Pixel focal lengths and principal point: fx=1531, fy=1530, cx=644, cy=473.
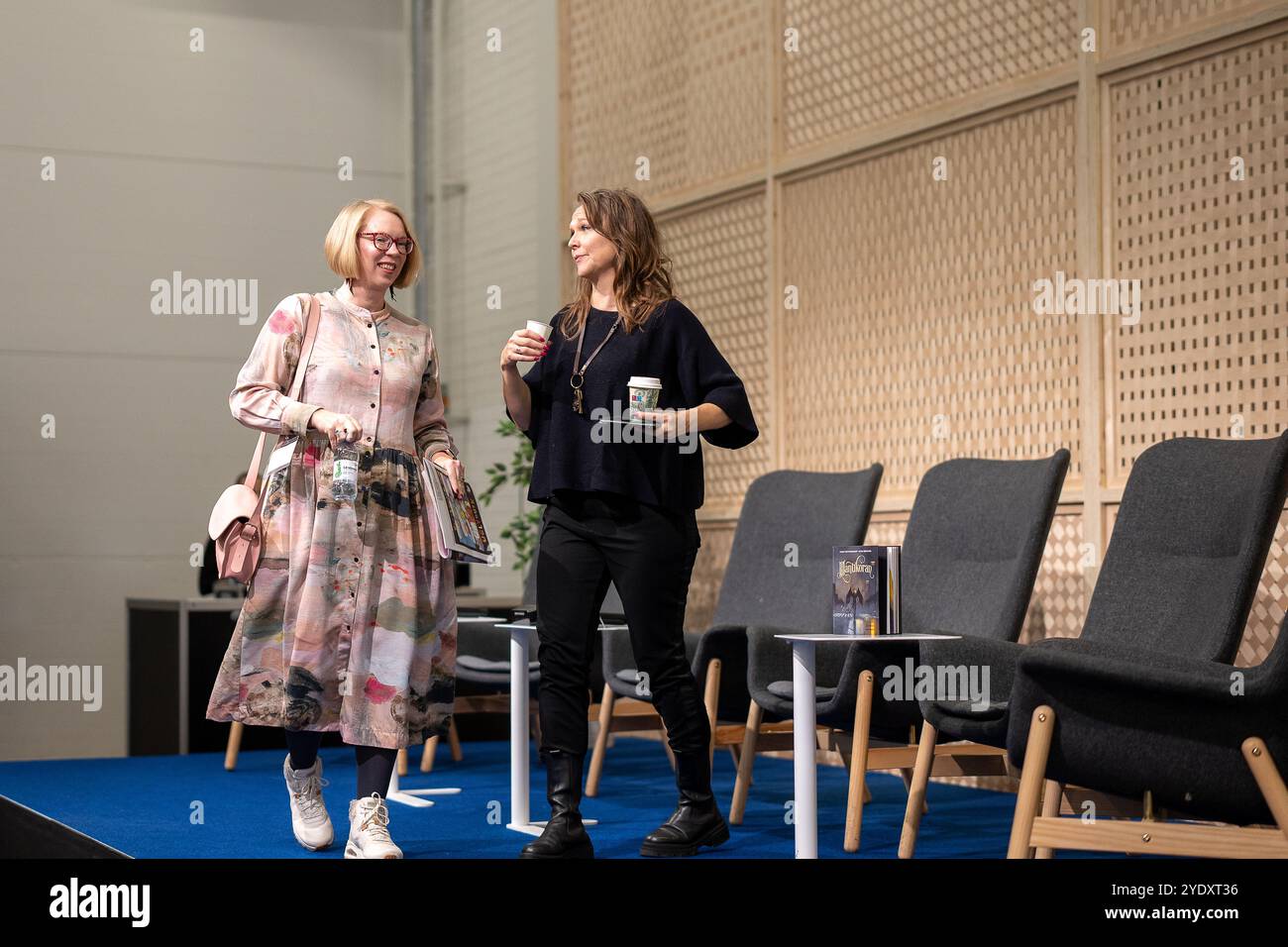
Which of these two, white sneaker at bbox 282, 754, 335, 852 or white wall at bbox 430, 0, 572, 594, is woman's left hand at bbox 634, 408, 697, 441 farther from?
white wall at bbox 430, 0, 572, 594

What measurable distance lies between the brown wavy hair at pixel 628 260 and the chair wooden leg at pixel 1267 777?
1.52m

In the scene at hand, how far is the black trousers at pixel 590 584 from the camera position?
330 centimetres

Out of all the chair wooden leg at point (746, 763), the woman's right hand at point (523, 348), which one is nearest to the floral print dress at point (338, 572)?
the woman's right hand at point (523, 348)

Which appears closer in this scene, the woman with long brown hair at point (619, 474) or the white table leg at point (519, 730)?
the woman with long brown hair at point (619, 474)

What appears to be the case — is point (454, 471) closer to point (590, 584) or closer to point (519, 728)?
point (590, 584)

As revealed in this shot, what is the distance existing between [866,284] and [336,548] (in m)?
2.74

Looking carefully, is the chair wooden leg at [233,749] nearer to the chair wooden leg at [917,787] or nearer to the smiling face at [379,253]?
the smiling face at [379,253]

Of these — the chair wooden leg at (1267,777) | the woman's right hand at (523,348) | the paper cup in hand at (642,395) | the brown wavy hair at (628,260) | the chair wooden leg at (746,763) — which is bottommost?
the chair wooden leg at (746,763)

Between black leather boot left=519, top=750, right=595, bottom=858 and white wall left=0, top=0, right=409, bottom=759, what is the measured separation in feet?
15.9

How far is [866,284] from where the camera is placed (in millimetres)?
5535

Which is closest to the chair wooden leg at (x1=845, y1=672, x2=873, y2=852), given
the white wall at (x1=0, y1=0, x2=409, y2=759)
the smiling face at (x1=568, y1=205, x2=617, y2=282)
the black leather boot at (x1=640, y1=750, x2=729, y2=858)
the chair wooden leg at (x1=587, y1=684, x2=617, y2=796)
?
the black leather boot at (x1=640, y1=750, x2=729, y2=858)

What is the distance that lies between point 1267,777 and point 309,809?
7.04 feet

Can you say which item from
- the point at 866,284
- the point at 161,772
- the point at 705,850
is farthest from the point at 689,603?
the point at 705,850

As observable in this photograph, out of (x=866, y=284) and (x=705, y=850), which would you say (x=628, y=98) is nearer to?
(x=866, y=284)
